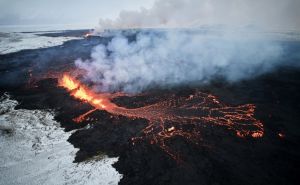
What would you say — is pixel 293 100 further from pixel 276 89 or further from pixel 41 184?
pixel 41 184

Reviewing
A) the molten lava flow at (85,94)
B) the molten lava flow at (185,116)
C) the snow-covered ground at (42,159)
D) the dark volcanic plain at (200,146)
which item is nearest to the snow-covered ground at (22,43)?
the molten lava flow at (85,94)

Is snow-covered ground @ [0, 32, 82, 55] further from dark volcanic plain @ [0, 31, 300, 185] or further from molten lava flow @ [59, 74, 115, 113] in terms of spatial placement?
dark volcanic plain @ [0, 31, 300, 185]

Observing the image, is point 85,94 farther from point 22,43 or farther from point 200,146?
point 22,43

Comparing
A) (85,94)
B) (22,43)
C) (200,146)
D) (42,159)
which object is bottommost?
(42,159)

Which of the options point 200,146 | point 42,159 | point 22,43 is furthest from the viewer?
point 22,43

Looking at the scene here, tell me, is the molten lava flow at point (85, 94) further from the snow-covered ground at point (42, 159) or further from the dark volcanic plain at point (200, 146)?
the snow-covered ground at point (42, 159)

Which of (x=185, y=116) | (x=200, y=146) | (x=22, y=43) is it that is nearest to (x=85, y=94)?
(x=185, y=116)
